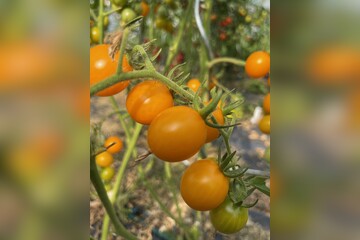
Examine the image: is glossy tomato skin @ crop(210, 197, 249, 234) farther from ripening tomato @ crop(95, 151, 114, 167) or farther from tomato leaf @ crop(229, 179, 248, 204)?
ripening tomato @ crop(95, 151, 114, 167)

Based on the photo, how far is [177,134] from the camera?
0.42m

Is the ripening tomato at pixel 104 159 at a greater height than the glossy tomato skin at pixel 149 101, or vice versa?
the glossy tomato skin at pixel 149 101

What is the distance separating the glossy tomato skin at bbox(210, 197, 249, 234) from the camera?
0.56 meters

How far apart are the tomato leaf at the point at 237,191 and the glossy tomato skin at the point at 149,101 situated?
0.49ft

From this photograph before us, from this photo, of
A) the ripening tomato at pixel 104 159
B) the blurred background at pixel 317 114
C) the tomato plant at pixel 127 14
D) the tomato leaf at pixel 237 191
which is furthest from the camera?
the ripening tomato at pixel 104 159

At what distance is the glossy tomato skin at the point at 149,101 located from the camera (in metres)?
0.48

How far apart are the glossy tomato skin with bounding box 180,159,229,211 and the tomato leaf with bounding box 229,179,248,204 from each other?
0.9 inches

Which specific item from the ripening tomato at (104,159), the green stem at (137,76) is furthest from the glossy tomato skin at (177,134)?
the ripening tomato at (104,159)

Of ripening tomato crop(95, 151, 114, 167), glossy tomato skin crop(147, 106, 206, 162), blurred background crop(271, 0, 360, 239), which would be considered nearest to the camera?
blurred background crop(271, 0, 360, 239)

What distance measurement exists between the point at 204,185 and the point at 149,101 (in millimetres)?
131

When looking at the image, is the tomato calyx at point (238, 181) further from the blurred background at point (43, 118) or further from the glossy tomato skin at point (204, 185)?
the blurred background at point (43, 118)

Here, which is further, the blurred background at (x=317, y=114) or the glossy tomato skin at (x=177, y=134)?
the glossy tomato skin at (x=177, y=134)

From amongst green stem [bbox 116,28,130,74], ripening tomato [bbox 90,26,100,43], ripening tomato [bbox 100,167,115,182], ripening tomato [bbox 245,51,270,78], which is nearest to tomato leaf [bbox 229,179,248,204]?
green stem [bbox 116,28,130,74]

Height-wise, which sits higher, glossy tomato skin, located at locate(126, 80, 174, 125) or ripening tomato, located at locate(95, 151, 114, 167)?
Answer: glossy tomato skin, located at locate(126, 80, 174, 125)
